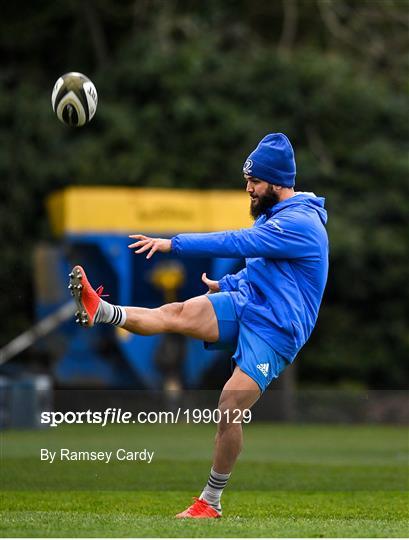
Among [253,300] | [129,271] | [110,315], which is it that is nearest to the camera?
[110,315]

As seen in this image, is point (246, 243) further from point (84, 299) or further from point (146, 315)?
point (84, 299)

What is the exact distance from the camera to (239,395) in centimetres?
720

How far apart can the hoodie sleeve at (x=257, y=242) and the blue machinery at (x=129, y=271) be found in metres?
11.8

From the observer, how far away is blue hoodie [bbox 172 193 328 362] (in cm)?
727

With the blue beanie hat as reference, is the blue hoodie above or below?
below

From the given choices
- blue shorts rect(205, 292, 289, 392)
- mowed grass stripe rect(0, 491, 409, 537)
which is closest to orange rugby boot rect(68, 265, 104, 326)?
blue shorts rect(205, 292, 289, 392)

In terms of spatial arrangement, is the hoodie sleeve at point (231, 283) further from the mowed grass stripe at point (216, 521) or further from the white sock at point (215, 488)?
the mowed grass stripe at point (216, 521)

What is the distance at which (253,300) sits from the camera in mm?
7473

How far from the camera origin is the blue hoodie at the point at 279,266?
7.27 meters

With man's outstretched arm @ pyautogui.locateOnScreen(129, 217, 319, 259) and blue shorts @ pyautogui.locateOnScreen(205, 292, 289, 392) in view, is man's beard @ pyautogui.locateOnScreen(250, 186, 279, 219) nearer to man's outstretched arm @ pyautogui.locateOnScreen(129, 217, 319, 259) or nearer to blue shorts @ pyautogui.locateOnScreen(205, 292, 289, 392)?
man's outstretched arm @ pyautogui.locateOnScreen(129, 217, 319, 259)

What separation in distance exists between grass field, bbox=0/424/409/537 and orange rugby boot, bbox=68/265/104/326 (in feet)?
3.60

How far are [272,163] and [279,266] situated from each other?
0.60 m

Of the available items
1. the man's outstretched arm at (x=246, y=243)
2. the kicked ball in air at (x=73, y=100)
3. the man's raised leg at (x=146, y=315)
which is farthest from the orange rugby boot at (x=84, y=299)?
the kicked ball in air at (x=73, y=100)

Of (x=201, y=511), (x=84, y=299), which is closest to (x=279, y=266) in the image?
(x=84, y=299)
